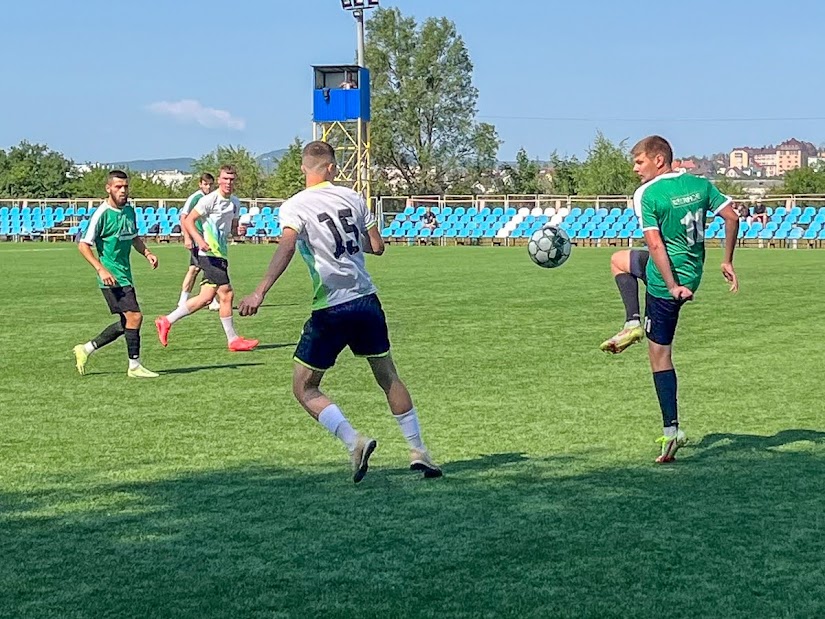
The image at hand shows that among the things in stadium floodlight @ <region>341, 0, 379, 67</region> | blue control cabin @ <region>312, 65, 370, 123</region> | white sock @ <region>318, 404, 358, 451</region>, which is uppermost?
stadium floodlight @ <region>341, 0, 379, 67</region>

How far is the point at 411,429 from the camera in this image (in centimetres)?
699

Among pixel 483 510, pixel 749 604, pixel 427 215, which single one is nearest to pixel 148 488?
pixel 483 510

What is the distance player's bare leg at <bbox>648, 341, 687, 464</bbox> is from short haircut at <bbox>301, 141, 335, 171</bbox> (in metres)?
2.32

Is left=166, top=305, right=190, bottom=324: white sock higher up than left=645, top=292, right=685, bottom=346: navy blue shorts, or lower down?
lower down

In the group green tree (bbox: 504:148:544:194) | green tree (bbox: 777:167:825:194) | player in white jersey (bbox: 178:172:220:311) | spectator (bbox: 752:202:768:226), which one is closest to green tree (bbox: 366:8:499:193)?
green tree (bbox: 504:148:544:194)

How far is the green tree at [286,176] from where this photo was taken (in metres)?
77.6

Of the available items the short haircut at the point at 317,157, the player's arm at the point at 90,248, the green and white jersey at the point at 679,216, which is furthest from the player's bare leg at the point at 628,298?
the player's arm at the point at 90,248

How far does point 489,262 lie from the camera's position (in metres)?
33.7

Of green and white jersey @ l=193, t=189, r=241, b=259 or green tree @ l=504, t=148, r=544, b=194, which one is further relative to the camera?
green tree @ l=504, t=148, r=544, b=194

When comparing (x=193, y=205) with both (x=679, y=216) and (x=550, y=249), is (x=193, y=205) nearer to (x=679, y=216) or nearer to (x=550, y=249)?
(x=550, y=249)

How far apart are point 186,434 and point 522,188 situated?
82558mm

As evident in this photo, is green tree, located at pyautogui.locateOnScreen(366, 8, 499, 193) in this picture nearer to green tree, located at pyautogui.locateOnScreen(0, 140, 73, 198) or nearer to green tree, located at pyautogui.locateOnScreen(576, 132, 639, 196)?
green tree, located at pyautogui.locateOnScreen(576, 132, 639, 196)

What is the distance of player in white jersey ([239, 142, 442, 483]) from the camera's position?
674 centimetres

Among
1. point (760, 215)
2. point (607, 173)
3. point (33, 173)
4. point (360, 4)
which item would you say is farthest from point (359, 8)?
point (33, 173)
